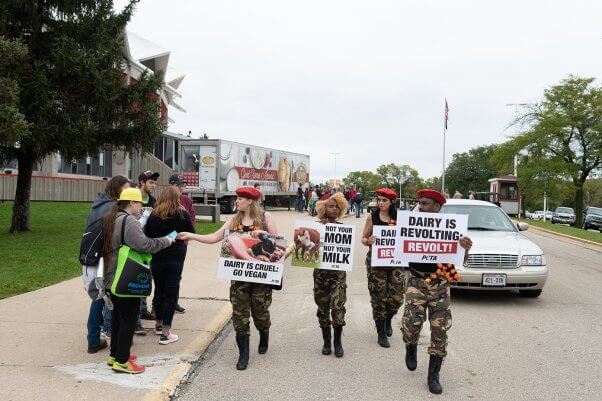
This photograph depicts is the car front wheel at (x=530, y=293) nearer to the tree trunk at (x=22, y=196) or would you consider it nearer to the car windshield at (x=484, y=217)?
the car windshield at (x=484, y=217)

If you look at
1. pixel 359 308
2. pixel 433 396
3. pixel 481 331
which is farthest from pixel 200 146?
pixel 433 396

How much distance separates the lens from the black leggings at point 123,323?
4.61 meters

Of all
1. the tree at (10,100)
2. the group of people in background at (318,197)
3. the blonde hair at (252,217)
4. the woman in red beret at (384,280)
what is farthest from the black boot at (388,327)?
the group of people in background at (318,197)

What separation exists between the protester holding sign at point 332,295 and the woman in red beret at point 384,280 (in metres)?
0.50

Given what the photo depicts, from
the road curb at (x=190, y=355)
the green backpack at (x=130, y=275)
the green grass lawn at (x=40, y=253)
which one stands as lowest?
the road curb at (x=190, y=355)

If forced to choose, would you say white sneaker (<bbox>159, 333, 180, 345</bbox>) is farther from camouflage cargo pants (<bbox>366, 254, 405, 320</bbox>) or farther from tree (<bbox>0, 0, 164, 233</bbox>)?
tree (<bbox>0, 0, 164, 233</bbox>)

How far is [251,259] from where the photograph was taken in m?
5.04

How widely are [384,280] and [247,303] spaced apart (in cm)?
166

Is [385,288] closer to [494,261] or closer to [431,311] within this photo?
[431,311]

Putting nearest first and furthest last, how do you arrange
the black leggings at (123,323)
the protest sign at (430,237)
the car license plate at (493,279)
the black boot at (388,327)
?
the black leggings at (123,323) < the protest sign at (430,237) < the black boot at (388,327) < the car license plate at (493,279)

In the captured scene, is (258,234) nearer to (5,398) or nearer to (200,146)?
(5,398)

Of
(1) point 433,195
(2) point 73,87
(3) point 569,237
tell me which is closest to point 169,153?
(2) point 73,87

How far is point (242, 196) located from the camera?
504 centimetres

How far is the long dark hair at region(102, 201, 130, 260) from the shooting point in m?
4.64
